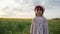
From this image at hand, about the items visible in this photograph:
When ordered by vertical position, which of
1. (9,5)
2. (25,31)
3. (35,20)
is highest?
(9,5)

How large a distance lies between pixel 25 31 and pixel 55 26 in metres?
0.30

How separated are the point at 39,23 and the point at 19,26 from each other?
216 millimetres

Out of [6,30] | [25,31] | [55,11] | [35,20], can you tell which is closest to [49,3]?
[55,11]

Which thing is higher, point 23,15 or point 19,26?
point 23,15

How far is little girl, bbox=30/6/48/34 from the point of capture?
174 cm

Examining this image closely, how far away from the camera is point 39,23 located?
5.76 ft

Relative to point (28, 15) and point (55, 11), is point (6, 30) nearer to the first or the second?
point (28, 15)

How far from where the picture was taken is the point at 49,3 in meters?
1.85

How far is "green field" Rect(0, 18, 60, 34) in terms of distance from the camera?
1.81 metres

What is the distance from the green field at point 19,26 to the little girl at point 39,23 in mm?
71

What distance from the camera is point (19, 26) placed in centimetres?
183

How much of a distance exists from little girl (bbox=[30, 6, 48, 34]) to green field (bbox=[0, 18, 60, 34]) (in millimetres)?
71

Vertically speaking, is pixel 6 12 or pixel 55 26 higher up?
pixel 6 12

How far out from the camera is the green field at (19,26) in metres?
1.81
